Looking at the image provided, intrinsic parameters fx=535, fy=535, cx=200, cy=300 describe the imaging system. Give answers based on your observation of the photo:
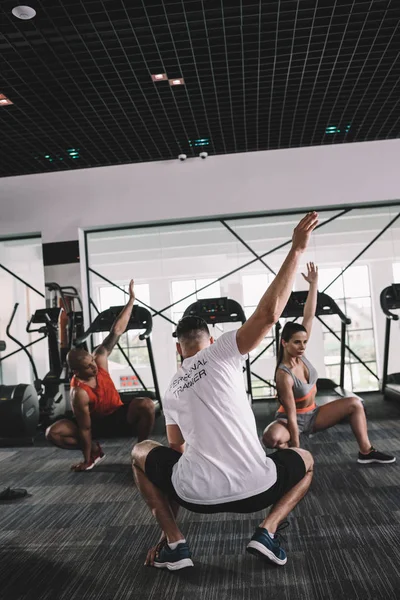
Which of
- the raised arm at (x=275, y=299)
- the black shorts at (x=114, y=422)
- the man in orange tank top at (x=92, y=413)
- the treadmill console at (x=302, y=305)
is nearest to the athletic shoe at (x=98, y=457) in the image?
the man in orange tank top at (x=92, y=413)

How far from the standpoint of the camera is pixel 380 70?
4.86 metres

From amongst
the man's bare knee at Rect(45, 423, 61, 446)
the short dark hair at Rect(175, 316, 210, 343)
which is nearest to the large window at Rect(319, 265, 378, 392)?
the man's bare knee at Rect(45, 423, 61, 446)

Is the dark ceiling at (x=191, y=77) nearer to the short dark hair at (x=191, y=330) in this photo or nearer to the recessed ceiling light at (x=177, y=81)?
the recessed ceiling light at (x=177, y=81)

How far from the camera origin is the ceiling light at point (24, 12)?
3.59 m

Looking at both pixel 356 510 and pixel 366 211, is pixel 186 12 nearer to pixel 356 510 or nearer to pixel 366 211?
pixel 356 510

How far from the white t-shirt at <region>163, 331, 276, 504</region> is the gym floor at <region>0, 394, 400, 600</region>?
39 centimetres

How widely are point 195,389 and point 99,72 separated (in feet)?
11.1

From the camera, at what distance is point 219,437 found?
2146 mm

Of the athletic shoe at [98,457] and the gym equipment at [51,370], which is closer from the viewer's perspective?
the athletic shoe at [98,457]

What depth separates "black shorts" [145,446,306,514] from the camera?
218cm

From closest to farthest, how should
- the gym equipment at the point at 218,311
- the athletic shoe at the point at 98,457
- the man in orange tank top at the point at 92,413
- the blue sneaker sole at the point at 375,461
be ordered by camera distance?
1. the blue sneaker sole at the point at 375,461
2. the man in orange tank top at the point at 92,413
3. the athletic shoe at the point at 98,457
4. the gym equipment at the point at 218,311

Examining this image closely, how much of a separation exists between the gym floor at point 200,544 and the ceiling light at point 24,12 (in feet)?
10.7

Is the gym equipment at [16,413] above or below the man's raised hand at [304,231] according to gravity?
below

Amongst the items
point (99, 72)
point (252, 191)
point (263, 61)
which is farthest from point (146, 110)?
point (252, 191)
